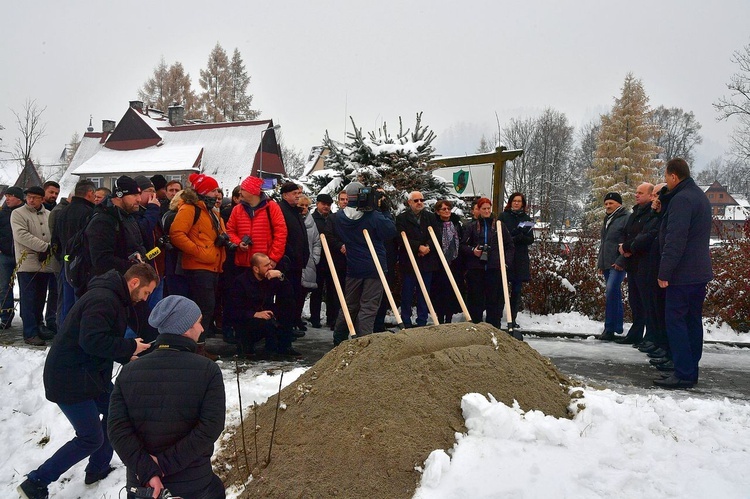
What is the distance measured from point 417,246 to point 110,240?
4211mm

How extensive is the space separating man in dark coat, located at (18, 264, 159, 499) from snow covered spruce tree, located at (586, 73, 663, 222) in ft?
113

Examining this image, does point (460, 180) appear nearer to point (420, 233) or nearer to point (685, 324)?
point (420, 233)

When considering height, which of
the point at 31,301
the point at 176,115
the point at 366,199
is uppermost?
the point at 176,115

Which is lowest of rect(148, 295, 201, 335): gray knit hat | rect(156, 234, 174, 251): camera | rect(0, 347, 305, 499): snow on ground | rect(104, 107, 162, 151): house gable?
rect(0, 347, 305, 499): snow on ground

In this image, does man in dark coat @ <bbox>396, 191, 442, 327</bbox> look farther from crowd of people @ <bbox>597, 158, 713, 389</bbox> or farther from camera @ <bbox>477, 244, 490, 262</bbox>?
crowd of people @ <bbox>597, 158, 713, 389</bbox>

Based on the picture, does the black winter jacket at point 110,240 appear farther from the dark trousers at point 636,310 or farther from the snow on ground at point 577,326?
the dark trousers at point 636,310

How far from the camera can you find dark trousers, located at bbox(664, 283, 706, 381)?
5777 mm

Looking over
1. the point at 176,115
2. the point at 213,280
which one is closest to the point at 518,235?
the point at 213,280

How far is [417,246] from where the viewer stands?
27.2ft

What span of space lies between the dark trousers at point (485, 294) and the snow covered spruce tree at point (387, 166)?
1.69m

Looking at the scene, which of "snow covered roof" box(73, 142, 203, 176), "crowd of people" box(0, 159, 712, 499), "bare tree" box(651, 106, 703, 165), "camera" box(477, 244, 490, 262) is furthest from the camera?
"bare tree" box(651, 106, 703, 165)

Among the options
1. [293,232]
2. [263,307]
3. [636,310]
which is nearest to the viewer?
[263,307]

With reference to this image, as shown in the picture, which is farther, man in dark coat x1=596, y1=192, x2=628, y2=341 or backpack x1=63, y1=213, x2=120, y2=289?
man in dark coat x1=596, y1=192, x2=628, y2=341

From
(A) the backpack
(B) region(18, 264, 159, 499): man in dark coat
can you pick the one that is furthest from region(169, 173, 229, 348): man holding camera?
(B) region(18, 264, 159, 499): man in dark coat
